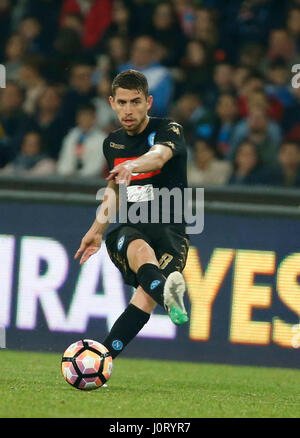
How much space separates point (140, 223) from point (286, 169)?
3.29 m

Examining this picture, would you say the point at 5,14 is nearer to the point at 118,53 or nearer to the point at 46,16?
the point at 46,16

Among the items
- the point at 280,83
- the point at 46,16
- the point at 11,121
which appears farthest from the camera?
the point at 46,16

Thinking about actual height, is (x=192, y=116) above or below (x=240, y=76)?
below

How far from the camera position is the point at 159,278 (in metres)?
6.21

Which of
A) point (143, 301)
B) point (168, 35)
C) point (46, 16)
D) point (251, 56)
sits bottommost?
point (143, 301)

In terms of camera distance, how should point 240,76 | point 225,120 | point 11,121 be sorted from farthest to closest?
1. point 11,121
2. point 240,76
3. point 225,120

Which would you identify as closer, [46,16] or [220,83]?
[220,83]

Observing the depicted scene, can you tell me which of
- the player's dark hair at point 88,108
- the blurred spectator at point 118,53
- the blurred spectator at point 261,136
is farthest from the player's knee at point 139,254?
the blurred spectator at point 118,53

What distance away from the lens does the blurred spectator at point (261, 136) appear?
977 cm

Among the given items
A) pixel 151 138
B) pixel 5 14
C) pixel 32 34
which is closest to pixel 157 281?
pixel 151 138

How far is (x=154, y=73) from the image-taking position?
1083 centimetres

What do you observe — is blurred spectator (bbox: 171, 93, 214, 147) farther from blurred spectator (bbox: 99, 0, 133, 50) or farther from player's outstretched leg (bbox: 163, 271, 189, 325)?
player's outstretched leg (bbox: 163, 271, 189, 325)

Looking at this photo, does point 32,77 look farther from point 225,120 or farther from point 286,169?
point 286,169

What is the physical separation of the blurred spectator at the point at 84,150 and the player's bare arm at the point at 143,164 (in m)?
3.98
